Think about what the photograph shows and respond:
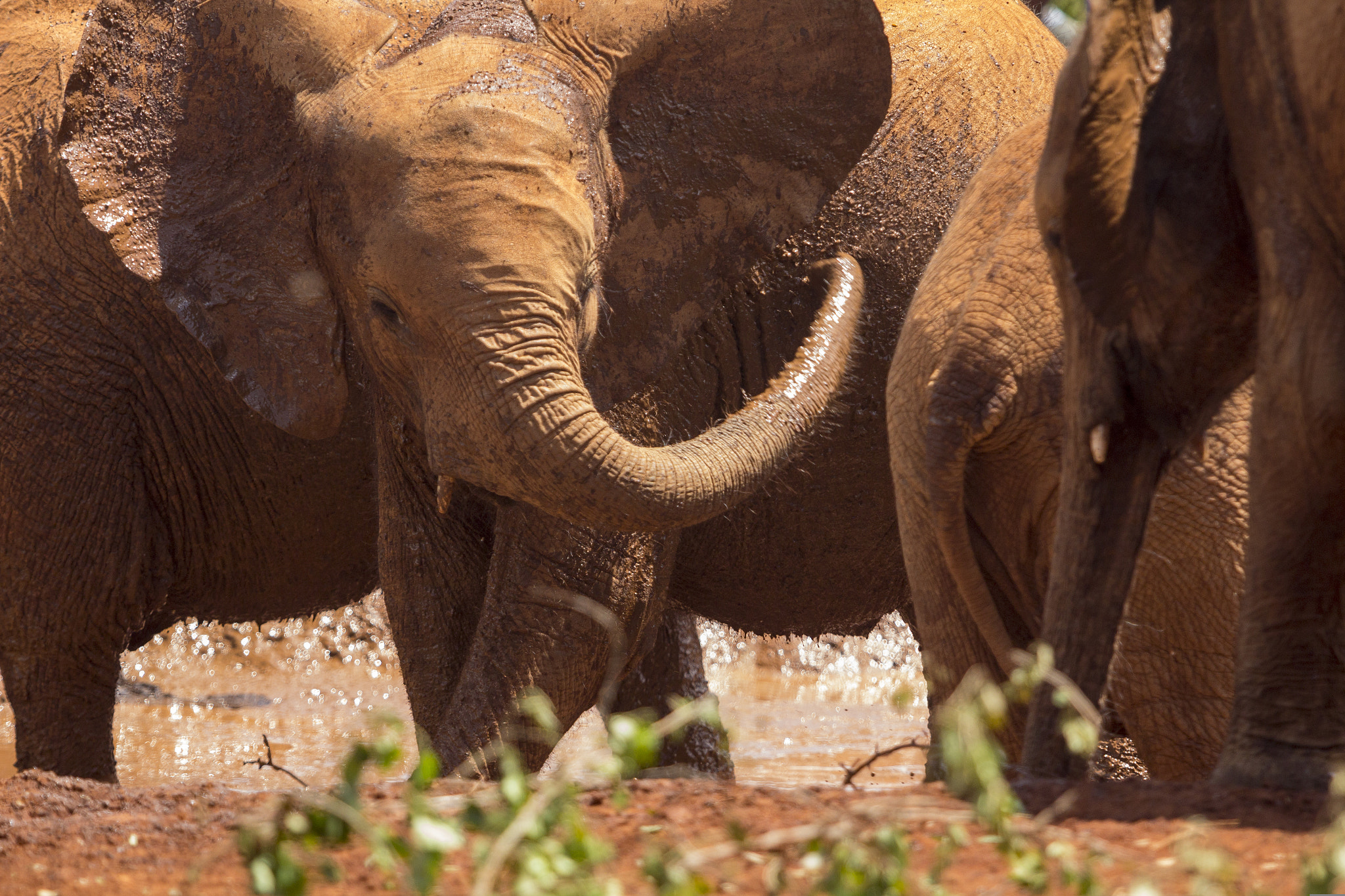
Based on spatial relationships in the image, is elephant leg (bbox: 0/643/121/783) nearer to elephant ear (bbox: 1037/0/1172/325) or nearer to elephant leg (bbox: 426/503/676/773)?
elephant leg (bbox: 426/503/676/773)

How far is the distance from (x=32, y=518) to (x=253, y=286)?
0.87 meters

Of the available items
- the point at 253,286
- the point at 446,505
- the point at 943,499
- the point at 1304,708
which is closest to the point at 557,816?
the point at 1304,708

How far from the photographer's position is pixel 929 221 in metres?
4.53

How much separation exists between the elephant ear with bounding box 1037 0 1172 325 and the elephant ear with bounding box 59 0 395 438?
185cm

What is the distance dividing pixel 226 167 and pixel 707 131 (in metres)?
1.11

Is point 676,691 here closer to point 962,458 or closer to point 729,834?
point 962,458

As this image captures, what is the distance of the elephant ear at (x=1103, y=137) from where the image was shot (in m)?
2.43

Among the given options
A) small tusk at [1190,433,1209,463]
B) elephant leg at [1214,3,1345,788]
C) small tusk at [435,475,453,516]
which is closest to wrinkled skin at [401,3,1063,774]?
small tusk at [435,475,453,516]

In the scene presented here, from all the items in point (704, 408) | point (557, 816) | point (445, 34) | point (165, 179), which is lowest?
point (557, 816)

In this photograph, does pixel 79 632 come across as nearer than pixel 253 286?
No

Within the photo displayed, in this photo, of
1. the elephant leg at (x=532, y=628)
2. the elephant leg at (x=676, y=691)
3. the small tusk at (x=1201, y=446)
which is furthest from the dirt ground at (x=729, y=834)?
the elephant leg at (x=676, y=691)

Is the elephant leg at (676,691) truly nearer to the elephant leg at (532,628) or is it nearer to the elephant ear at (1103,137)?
the elephant leg at (532,628)

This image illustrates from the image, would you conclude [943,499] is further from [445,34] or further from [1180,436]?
[445,34]

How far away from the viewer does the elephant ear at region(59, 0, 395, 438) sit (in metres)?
3.88
